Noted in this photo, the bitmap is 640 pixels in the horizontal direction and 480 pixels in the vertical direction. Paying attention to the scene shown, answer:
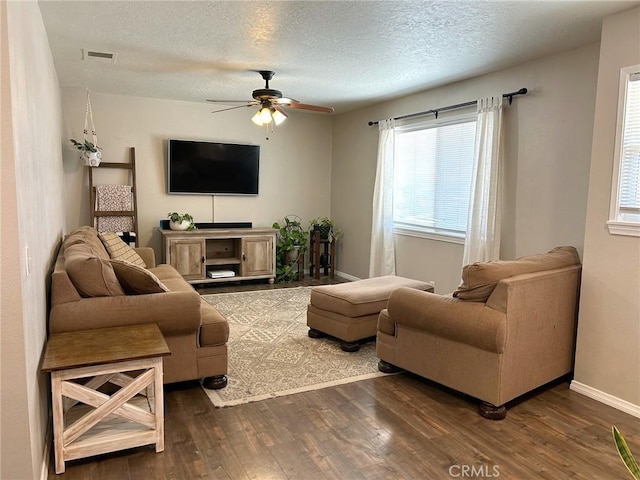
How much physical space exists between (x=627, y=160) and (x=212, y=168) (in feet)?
16.5

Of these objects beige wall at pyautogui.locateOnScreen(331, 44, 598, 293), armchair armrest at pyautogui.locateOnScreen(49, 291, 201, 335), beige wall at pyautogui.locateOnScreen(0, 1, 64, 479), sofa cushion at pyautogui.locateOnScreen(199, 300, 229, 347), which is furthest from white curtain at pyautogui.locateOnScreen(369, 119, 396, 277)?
beige wall at pyautogui.locateOnScreen(0, 1, 64, 479)

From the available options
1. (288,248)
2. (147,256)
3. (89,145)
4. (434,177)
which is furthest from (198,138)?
(434,177)

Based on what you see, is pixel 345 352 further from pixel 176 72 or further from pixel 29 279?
pixel 176 72

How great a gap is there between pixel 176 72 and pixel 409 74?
237cm

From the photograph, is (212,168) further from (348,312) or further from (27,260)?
(27,260)

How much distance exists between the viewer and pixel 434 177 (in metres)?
5.32

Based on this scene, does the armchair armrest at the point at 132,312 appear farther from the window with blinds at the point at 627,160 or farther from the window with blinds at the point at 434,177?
the window with blinds at the point at 434,177

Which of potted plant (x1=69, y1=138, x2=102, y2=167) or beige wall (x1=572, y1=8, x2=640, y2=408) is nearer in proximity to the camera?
beige wall (x1=572, y1=8, x2=640, y2=408)

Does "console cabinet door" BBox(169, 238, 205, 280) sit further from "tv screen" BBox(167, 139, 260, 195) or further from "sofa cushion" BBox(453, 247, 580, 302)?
"sofa cushion" BBox(453, 247, 580, 302)

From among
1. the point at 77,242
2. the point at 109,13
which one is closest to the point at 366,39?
the point at 109,13

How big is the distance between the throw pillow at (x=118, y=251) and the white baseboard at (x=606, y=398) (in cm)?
383

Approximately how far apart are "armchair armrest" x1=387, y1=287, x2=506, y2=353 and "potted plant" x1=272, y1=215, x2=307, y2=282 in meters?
3.69

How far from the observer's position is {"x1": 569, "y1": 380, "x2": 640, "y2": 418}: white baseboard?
2.88 meters

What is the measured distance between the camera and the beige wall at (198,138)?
→ 5773 millimetres
